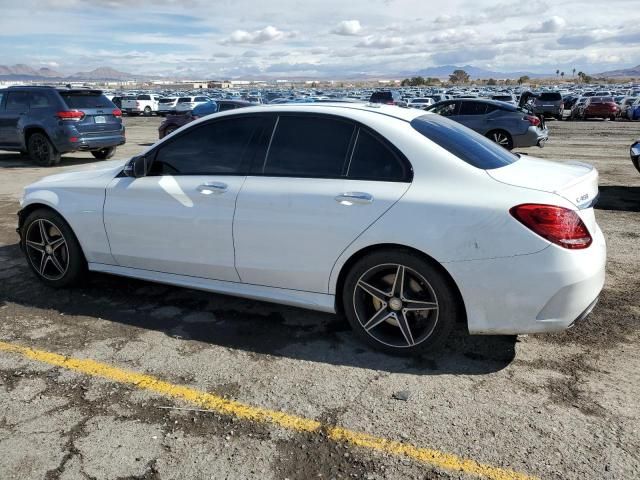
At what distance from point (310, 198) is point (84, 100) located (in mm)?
10940

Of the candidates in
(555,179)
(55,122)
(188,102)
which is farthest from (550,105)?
(555,179)

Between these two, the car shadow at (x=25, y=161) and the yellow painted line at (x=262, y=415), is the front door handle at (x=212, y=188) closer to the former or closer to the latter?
the yellow painted line at (x=262, y=415)

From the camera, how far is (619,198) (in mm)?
8688

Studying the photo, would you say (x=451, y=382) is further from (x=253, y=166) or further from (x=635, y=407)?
(x=253, y=166)

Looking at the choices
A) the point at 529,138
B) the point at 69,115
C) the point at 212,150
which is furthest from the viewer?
the point at 529,138

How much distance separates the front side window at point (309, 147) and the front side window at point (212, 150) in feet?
0.66

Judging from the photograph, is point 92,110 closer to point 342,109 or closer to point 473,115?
point 473,115

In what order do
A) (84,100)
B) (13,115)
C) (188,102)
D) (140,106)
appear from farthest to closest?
(140,106), (188,102), (13,115), (84,100)

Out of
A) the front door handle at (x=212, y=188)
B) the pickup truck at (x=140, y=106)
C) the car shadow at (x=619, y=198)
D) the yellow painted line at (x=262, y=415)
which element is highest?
the front door handle at (x=212, y=188)

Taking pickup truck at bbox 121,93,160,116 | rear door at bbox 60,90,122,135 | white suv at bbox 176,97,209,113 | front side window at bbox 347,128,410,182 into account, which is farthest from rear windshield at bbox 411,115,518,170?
pickup truck at bbox 121,93,160,116

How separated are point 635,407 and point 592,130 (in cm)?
2242

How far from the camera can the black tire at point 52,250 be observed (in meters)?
4.75

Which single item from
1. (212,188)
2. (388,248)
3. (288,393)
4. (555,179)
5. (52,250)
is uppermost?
(555,179)

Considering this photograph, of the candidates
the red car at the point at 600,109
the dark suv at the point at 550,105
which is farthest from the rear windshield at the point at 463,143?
the red car at the point at 600,109
